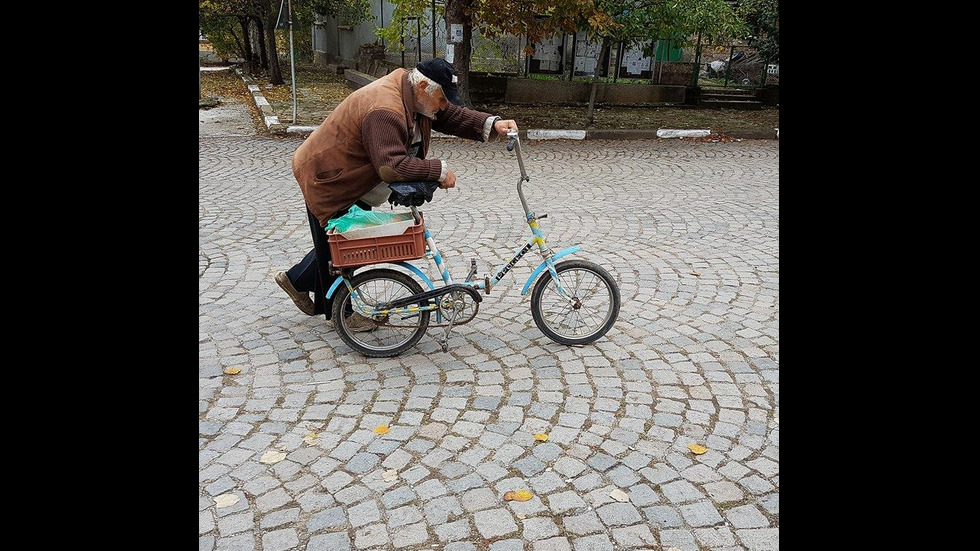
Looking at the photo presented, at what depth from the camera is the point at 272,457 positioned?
3.53 meters

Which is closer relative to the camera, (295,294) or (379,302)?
(379,302)

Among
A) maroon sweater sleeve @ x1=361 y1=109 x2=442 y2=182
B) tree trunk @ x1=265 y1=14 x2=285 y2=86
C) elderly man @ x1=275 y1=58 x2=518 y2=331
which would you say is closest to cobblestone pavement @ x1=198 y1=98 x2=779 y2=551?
elderly man @ x1=275 y1=58 x2=518 y2=331

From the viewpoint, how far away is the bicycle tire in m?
4.46

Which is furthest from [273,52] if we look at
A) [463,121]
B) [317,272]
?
[463,121]

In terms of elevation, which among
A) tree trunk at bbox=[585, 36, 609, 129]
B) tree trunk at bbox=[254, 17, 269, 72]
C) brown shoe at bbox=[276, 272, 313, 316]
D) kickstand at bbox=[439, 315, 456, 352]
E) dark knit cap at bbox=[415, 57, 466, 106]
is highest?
tree trunk at bbox=[254, 17, 269, 72]

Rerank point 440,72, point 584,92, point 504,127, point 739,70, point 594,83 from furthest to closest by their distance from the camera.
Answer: point 739,70 < point 584,92 < point 594,83 < point 504,127 < point 440,72

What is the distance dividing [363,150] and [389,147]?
0.88 feet

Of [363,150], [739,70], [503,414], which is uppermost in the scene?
[739,70]

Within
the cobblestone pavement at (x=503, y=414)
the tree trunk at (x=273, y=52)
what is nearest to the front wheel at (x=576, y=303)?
the cobblestone pavement at (x=503, y=414)

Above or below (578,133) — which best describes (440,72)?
below

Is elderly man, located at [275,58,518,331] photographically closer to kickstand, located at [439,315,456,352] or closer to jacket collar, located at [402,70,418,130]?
jacket collar, located at [402,70,418,130]

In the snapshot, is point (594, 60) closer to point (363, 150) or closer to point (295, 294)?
point (295, 294)

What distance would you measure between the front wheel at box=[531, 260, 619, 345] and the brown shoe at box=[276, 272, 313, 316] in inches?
Result: 59.1
